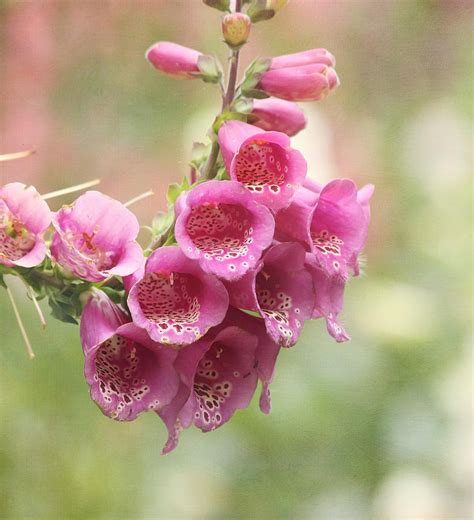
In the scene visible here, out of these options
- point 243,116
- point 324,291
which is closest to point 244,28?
point 243,116

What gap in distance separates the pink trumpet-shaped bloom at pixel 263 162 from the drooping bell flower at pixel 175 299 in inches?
2.2

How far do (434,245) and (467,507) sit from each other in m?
0.47

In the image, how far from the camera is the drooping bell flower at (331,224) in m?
0.54

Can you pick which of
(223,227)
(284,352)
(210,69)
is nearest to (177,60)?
(210,69)

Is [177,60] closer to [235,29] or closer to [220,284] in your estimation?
[235,29]

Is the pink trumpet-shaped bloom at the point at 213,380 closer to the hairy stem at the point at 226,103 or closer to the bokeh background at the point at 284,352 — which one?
the hairy stem at the point at 226,103

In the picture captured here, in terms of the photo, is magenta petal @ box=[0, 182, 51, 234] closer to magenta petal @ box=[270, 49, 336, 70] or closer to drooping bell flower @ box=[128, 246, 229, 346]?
drooping bell flower @ box=[128, 246, 229, 346]

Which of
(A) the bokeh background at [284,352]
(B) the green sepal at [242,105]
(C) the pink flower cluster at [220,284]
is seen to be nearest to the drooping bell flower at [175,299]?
(C) the pink flower cluster at [220,284]

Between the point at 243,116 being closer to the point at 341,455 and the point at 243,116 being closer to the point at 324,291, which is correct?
the point at 324,291

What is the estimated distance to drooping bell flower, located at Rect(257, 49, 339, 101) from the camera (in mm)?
587

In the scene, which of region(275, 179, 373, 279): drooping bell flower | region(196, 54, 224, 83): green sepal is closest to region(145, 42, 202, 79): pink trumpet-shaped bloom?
region(196, 54, 224, 83): green sepal

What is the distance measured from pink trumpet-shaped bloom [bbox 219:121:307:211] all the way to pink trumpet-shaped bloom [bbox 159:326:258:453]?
81 mm

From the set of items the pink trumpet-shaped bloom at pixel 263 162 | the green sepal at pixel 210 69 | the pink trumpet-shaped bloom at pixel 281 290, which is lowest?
the pink trumpet-shaped bloom at pixel 281 290

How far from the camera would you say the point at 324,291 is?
1.82ft
